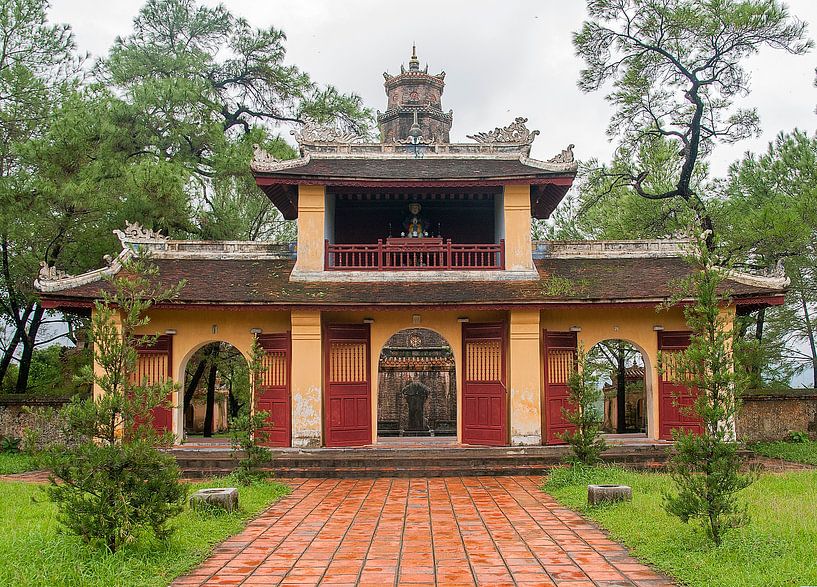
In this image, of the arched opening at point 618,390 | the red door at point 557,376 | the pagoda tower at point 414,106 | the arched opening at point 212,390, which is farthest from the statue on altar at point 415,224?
the pagoda tower at point 414,106

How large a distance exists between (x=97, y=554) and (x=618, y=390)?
17664mm

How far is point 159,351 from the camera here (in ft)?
49.9

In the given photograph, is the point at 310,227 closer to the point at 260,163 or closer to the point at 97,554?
the point at 260,163

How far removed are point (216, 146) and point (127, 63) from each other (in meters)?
3.90

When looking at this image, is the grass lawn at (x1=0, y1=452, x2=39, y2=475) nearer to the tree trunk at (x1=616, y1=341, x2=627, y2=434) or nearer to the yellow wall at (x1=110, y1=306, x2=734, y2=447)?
the yellow wall at (x1=110, y1=306, x2=734, y2=447)

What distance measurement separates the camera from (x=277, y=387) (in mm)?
15047

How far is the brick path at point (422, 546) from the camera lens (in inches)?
262

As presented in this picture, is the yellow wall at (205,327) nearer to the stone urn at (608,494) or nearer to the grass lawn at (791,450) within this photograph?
the stone urn at (608,494)

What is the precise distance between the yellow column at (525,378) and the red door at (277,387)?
417 cm

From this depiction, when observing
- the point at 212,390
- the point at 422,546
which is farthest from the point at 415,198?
the point at 422,546

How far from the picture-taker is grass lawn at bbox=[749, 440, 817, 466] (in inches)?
584

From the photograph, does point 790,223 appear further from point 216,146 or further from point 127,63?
point 127,63

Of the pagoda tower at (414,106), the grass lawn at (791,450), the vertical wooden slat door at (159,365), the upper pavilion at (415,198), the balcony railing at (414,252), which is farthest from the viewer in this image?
the pagoda tower at (414,106)

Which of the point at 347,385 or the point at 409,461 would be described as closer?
the point at 409,461
